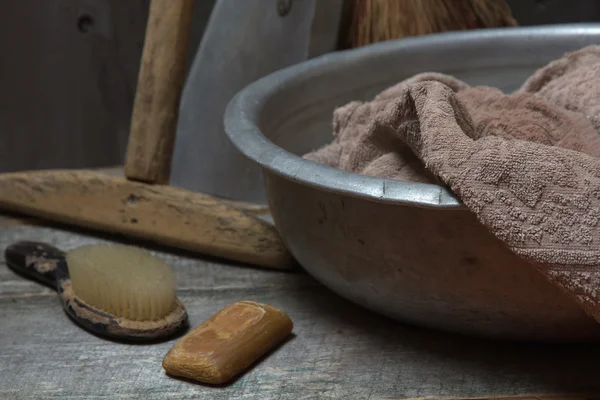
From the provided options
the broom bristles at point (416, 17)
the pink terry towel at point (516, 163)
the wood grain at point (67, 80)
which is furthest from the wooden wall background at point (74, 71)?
the pink terry towel at point (516, 163)

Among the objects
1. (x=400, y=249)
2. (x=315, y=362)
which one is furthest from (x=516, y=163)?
(x=315, y=362)

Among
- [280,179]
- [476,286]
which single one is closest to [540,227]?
[476,286]

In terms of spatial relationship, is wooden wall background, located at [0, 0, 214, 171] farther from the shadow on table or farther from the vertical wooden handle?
the shadow on table

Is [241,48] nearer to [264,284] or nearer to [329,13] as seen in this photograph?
[329,13]

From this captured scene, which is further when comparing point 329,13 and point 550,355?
point 329,13

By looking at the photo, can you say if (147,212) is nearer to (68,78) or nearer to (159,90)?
(159,90)

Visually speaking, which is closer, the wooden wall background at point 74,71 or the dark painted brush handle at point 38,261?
the dark painted brush handle at point 38,261

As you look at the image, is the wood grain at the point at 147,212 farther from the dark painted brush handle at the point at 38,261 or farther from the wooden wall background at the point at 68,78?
the wooden wall background at the point at 68,78
